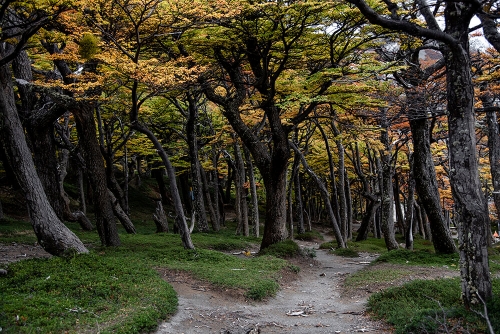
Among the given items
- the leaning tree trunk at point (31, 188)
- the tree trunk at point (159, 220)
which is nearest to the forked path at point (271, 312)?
the leaning tree trunk at point (31, 188)

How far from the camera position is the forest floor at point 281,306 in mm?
6691

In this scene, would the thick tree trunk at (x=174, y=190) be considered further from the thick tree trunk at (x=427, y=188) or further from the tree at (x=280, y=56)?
the thick tree trunk at (x=427, y=188)

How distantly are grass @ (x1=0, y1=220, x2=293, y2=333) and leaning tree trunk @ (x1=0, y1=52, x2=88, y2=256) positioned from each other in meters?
0.46

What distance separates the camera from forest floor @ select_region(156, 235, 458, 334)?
668cm

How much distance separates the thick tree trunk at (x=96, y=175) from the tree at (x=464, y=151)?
8668 millimetres

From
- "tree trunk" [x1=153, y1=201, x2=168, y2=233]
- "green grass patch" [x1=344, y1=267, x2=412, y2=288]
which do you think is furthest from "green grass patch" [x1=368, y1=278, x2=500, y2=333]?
"tree trunk" [x1=153, y1=201, x2=168, y2=233]

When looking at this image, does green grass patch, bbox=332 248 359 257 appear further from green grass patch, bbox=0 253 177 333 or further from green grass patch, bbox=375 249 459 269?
green grass patch, bbox=0 253 177 333

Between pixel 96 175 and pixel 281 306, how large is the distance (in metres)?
6.70

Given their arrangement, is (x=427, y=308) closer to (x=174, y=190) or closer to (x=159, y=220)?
(x=174, y=190)

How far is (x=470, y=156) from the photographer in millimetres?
5984

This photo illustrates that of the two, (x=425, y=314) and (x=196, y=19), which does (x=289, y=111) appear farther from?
(x=425, y=314)

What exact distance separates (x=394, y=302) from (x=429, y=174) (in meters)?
6.31

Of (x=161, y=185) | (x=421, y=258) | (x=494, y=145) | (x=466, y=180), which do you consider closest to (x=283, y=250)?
(x=421, y=258)

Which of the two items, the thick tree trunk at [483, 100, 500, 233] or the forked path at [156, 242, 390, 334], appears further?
the thick tree trunk at [483, 100, 500, 233]
